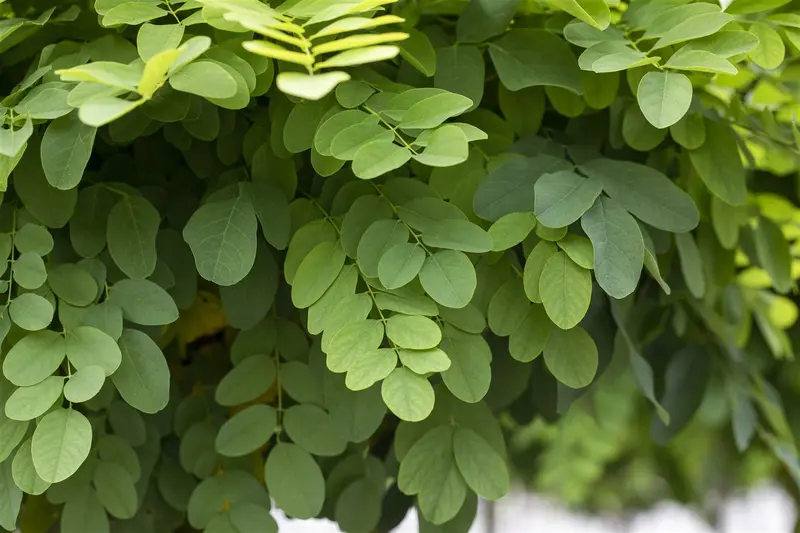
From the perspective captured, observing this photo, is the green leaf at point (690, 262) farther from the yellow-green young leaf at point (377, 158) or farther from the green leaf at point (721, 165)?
the yellow-green young leaf at point (377, 158)

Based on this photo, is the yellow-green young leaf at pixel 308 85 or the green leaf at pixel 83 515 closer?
the yellow-green young leaf at pixel 308 85

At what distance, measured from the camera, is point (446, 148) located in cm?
27

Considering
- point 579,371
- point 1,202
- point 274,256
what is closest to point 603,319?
point 579,371

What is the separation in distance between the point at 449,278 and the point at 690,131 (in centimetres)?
16

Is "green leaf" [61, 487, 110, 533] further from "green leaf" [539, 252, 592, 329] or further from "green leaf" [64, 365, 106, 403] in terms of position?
"green leaf" [539, 252, 592, 329]

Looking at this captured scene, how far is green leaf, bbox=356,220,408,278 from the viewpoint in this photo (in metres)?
0.31

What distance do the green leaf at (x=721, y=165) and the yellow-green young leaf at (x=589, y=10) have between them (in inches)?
3.6

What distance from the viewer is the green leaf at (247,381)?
379mm

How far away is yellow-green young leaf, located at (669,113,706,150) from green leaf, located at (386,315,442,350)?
0.55 ft

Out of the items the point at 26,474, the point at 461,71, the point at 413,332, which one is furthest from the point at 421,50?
the point at 26,474

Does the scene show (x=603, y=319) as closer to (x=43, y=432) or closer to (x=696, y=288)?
(x=696, y=288)

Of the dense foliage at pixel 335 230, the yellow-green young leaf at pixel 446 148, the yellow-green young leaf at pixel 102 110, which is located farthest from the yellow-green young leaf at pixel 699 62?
the yellow-green young leaf at pixel 102 110

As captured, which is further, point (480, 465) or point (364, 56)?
point (480, 465)

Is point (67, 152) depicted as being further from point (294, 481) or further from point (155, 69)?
point (294, 481)
